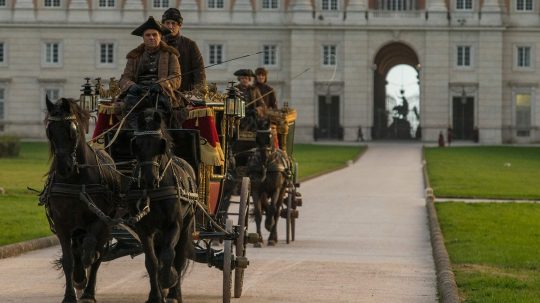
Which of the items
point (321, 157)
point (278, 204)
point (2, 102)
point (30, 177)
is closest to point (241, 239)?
point (278, 204)

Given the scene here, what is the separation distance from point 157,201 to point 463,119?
7578cm

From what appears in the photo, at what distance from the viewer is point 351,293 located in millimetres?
17438

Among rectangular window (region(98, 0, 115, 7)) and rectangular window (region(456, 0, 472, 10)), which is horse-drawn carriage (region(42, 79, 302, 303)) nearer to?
rectangular window (region(456, 0, 472, 10))

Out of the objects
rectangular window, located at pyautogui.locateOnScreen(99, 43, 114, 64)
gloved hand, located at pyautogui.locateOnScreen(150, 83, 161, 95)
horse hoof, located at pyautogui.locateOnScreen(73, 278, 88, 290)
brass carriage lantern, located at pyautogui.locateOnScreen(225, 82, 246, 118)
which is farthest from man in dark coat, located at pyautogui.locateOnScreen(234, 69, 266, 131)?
rectangular window, located at pyautogui.locateOnScreen(99, 43, 114, 64)

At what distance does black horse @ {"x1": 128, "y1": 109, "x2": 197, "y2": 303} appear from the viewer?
1443 cm

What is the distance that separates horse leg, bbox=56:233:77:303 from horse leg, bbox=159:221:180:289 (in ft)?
2.80

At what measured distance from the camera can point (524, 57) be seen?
91.0 meters

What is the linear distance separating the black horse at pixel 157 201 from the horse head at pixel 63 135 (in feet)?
1.92

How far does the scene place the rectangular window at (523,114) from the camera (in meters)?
89.4

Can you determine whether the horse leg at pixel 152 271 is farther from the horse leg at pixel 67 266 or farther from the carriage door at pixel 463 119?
the carriage door at pixel 463 119

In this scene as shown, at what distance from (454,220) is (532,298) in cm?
1280

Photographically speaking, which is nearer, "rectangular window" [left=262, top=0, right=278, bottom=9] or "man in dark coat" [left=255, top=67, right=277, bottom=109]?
"man in dark coat" [left=255, top=67, right=277, bottom=109]

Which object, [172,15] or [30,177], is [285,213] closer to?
[172,15]

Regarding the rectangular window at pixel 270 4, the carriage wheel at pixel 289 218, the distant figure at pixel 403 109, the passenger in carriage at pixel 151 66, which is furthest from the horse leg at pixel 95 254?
the distant figure at pixel 403 109
